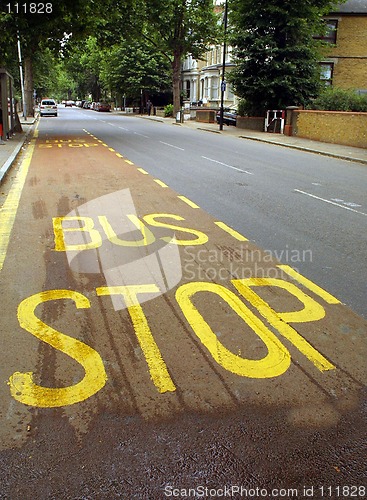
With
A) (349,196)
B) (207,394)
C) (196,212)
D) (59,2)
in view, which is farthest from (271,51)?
(207,394)

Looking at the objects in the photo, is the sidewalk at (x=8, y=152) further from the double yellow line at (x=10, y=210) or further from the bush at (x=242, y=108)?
the bush at (x=242, y=108)

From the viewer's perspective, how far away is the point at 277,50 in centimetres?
3084

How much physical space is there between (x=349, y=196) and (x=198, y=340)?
7968 mm

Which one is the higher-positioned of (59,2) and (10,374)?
(59,2)

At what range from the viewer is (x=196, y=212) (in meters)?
8.73

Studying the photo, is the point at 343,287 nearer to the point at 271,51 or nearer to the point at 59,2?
the point at 59,2

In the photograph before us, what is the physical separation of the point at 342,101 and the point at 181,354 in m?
27.4

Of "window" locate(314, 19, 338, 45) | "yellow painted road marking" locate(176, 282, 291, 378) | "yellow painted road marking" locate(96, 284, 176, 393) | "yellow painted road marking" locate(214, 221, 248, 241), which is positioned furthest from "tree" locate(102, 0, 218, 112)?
"yellow painted road marking" locate(176, 282, 291, 378)

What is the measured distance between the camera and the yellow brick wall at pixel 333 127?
74.1 feet

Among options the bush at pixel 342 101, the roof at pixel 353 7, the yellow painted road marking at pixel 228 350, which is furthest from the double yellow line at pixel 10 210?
the roof at pixel 353 7

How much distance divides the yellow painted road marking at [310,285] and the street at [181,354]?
0.02 m

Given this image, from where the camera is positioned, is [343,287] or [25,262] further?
[25,262]

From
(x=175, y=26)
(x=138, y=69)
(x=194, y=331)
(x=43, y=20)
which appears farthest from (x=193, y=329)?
(x=138, y=69)

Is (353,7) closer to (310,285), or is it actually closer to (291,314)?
(310,285)
